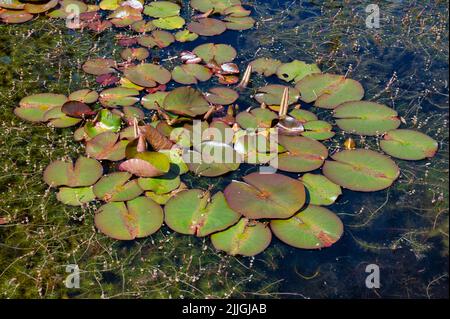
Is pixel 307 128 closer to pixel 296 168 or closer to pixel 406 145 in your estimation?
pixel 296 168

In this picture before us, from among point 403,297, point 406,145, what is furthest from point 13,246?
point 406,145

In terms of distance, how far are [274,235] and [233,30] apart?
10.9 feet

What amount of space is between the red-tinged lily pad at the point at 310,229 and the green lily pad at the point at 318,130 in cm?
100

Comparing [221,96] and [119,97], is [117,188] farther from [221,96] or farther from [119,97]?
[221,96]

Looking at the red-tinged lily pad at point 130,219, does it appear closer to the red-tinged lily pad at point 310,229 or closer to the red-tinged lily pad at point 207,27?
the red-tinged lily pad at point 310,229

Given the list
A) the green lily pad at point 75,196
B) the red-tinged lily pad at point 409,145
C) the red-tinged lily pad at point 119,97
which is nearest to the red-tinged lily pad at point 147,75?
the red-tinged lily pad at point 119,97

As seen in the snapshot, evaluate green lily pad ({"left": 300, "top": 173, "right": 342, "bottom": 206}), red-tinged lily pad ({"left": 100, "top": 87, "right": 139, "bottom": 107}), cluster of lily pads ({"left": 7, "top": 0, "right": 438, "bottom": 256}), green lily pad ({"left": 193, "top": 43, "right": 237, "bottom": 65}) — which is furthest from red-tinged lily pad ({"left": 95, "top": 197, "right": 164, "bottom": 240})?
green lily pad ({"left": 193, "top": 43, "right": 237, "bottom": 65})

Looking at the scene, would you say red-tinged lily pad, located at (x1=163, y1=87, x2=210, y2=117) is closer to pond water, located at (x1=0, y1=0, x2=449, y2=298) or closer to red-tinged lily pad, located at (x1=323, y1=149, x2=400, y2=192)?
pond water, located at (x1=0, y1=0, x2=449, y2=298)

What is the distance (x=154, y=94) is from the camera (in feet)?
18.2

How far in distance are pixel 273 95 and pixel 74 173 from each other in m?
2.25

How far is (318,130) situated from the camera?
16.9 ft

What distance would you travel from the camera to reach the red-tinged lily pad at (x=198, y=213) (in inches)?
166

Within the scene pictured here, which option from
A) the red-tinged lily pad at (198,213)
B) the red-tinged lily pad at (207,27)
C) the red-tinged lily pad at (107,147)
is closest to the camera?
the red-tinged lily pad at (198,213)

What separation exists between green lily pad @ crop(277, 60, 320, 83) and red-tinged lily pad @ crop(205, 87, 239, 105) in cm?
68
